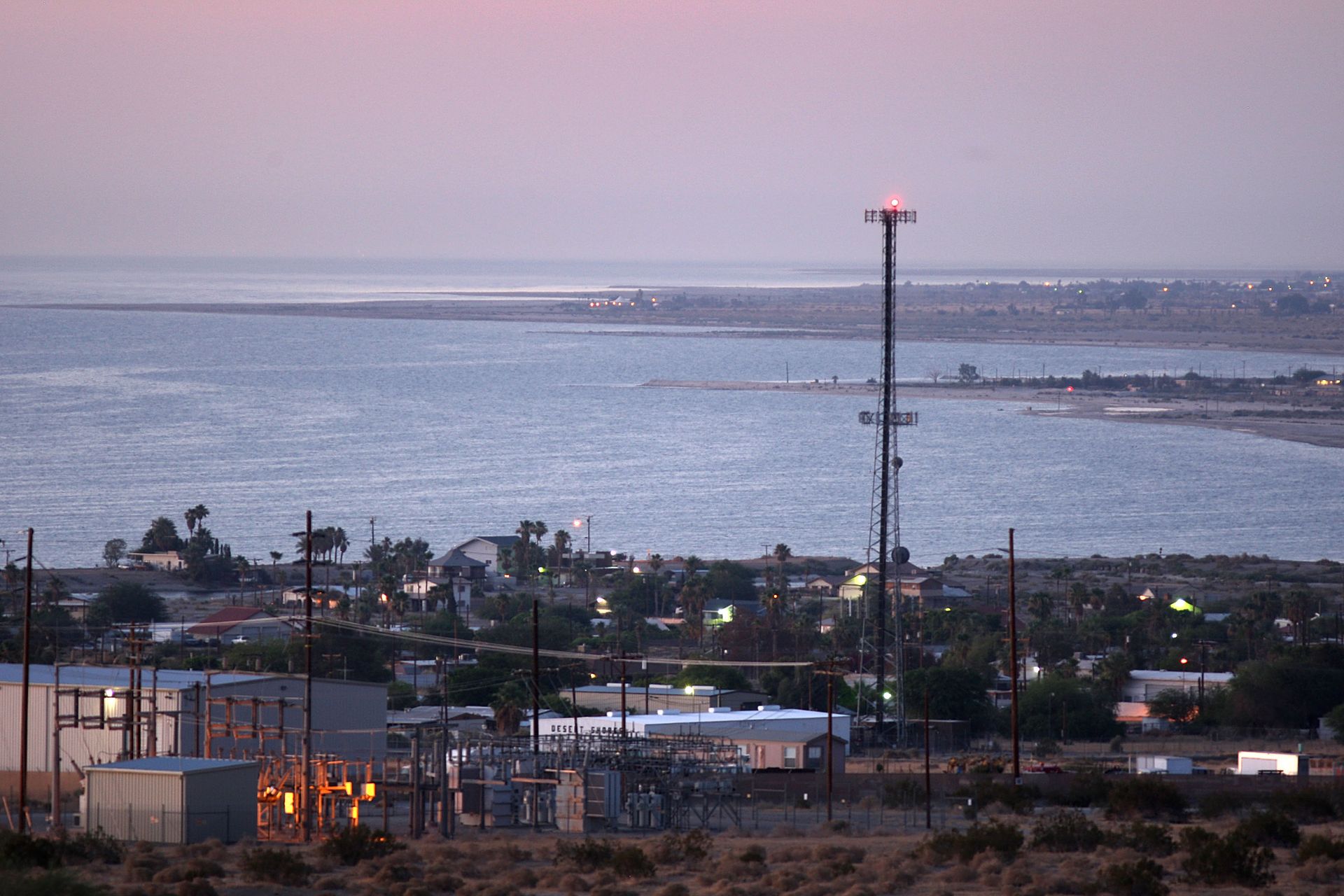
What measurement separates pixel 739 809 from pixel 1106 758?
1109 cm

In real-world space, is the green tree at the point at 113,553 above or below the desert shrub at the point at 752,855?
below

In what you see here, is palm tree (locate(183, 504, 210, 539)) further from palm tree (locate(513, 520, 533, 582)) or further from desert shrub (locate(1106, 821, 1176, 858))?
desert shrub (locate(1106, 821, 1176, 858))

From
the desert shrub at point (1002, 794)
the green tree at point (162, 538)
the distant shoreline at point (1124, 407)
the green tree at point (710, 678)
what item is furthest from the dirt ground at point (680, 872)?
the distant shoreline at point (1124, 407)

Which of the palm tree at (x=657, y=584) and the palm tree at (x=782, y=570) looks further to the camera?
the palm tree at (x=782, y=570)

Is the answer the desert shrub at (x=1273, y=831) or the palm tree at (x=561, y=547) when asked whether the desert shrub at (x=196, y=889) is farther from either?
the palm tree at (x=561, y=547)

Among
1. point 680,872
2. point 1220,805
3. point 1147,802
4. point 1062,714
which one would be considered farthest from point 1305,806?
point 1062,714

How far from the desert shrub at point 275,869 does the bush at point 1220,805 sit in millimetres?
13980

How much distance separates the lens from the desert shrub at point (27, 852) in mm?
19688

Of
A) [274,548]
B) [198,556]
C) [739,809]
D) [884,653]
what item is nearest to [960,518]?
[274,548]

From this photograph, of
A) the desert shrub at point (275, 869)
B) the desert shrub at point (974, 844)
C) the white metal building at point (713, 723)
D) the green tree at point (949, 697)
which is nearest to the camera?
the desert shrub at point (275, 869)

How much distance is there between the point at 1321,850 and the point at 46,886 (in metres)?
14.7

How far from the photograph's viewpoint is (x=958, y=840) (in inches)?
914

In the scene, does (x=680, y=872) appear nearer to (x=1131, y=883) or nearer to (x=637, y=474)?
(x=1131, y=883)

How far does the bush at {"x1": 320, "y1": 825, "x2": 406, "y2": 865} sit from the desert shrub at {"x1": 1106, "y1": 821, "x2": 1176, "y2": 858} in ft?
30.3
